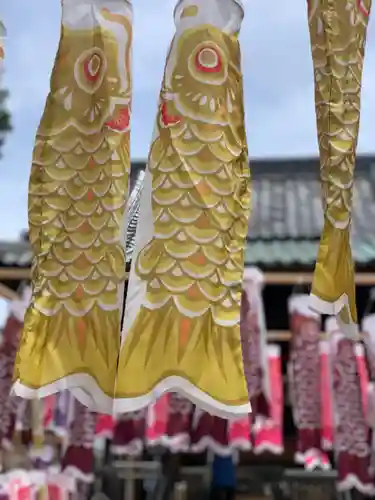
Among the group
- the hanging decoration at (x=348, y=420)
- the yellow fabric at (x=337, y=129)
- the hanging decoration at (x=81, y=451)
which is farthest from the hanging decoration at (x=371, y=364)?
the hanging decoration at (x=81, y=451)

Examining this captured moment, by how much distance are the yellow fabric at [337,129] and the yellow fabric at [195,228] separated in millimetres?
428

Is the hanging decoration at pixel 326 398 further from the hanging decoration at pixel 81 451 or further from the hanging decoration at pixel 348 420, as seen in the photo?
the hanging decoration at pixel 81 451

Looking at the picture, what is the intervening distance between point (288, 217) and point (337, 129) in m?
4.19

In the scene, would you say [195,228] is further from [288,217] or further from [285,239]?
[288,217]

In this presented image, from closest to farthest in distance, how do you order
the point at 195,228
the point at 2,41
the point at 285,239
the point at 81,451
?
1. the point at 195,228
2. the point at 2,41
3. the point at 81,451
4. the point at 285,239

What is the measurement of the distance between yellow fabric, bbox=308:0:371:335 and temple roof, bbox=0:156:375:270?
1.15 m

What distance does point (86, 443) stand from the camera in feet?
15.1

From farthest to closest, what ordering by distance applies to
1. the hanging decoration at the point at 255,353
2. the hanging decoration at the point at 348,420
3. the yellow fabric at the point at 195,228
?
the hanging decoration at the point at 348,420 → the hanging decoration at the point at 255,353 → the yellow fabric at the point at 195,228

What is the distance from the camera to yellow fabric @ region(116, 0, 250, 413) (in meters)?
2.95

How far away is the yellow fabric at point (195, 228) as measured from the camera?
295cm

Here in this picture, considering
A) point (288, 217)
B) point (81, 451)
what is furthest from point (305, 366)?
point (288, 217)

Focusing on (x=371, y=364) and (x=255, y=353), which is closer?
(x=255, y=353)

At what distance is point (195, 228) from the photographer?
3.20 metres

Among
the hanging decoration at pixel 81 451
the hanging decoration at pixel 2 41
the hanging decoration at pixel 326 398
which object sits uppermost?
the hanging decoration at pixel 2 41
